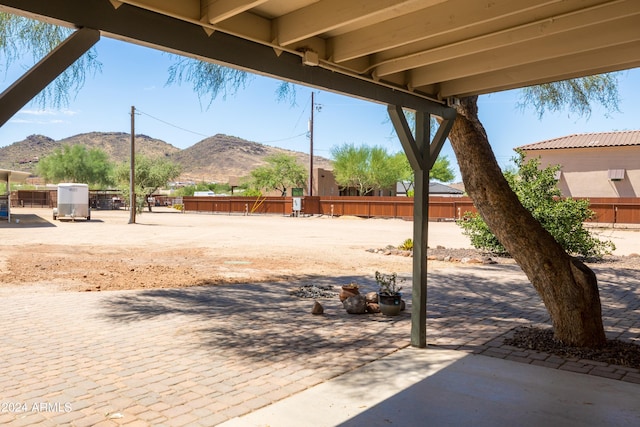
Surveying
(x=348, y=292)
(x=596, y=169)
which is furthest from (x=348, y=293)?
(x=596, y=169)

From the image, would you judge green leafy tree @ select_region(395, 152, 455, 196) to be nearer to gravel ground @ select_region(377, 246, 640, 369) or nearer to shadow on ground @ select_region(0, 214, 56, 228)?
shadow on ground @ select_region(0, 214, 56, 228)

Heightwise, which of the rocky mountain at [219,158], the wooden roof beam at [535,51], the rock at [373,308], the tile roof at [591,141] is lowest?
the rock at [373,308]

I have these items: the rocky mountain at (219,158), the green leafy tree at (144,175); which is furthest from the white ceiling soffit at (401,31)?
the rocky mountain at (219,158)

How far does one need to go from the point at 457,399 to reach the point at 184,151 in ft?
642

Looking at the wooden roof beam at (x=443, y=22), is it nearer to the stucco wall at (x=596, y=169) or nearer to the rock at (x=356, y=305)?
the rock at (x=356, y=305)

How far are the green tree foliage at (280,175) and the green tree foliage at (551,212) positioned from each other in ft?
157

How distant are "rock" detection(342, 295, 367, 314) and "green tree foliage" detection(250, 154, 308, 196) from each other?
181 feet

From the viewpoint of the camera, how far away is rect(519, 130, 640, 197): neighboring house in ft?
105

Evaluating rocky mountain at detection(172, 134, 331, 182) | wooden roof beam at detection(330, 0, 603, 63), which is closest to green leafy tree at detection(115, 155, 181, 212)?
wooden roof beam at detection(330, 0, 603, 63)

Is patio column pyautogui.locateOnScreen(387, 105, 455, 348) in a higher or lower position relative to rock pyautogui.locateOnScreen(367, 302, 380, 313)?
higher

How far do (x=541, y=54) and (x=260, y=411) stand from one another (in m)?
3.49

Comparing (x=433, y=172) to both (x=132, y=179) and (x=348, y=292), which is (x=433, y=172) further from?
(x=348, y=292)

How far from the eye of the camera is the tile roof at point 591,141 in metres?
32.4

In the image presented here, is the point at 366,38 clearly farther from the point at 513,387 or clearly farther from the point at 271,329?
the point at 271,329
